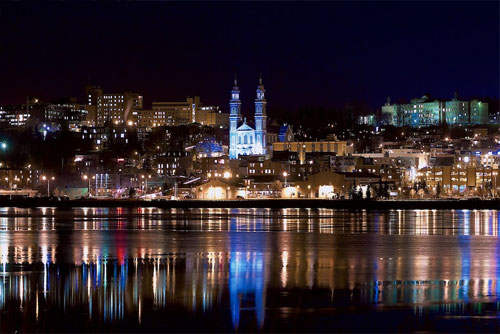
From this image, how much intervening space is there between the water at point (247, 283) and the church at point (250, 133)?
63325mm

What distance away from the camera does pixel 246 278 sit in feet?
55.4

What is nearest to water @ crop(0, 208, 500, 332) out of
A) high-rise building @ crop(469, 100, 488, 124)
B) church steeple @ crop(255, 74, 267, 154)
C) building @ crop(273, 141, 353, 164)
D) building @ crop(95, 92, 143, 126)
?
church steeple @ crop(255, 74, 267, 154)

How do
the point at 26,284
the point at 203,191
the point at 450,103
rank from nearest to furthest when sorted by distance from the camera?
1. the point at 26,284
2. the point at 203,191
3. the point at 450,103

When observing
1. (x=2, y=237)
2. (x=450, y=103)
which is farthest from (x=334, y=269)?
(x=450, y=103)

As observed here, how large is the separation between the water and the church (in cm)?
6332

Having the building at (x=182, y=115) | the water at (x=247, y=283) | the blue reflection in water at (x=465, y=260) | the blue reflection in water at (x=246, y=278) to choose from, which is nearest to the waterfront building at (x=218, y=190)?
the blue reflection in water at (x=465, y=260)

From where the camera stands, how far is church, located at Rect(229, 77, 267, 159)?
90.7 m

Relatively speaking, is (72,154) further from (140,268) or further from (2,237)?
(140,268)

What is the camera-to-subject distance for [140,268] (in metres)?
18.1

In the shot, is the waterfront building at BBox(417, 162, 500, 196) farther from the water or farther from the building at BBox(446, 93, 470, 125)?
the water

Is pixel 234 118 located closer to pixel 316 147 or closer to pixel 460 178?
pixel 316 147

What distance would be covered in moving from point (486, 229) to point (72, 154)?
66.9 meters

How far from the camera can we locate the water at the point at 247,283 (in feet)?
40.6

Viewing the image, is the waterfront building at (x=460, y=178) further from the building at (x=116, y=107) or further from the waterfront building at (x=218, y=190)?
the building at (x=116, y=107)
